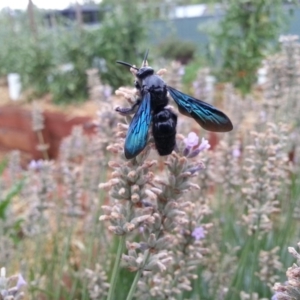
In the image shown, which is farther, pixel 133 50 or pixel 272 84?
pixel 133 50

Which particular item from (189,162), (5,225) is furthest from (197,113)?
(5,225)

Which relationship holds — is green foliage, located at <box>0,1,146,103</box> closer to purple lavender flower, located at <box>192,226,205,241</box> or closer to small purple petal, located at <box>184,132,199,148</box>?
purple lavender flower, located at <box>192,226,205,241</box>

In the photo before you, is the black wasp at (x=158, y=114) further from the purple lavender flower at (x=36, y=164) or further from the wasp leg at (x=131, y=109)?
the purple lavender flower at (x=36, y=164)

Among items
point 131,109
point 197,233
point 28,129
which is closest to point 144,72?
point 131,109

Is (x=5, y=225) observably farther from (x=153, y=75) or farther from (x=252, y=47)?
(x=252, y=47)

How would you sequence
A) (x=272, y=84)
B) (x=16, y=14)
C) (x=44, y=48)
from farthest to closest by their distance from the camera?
(x=16, y=14), (x=44, y=48), (x=272, y=84)

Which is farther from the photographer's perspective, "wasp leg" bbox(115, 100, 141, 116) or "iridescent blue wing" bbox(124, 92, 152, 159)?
"wasp leg" bbox(115, 100, 141, 116)

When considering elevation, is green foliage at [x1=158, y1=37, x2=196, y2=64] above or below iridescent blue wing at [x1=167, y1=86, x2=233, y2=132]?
below

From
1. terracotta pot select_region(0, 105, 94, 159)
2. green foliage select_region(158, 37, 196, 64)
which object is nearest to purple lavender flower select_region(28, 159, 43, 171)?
terracotta pot select_region(0, 105, 94, 159)
